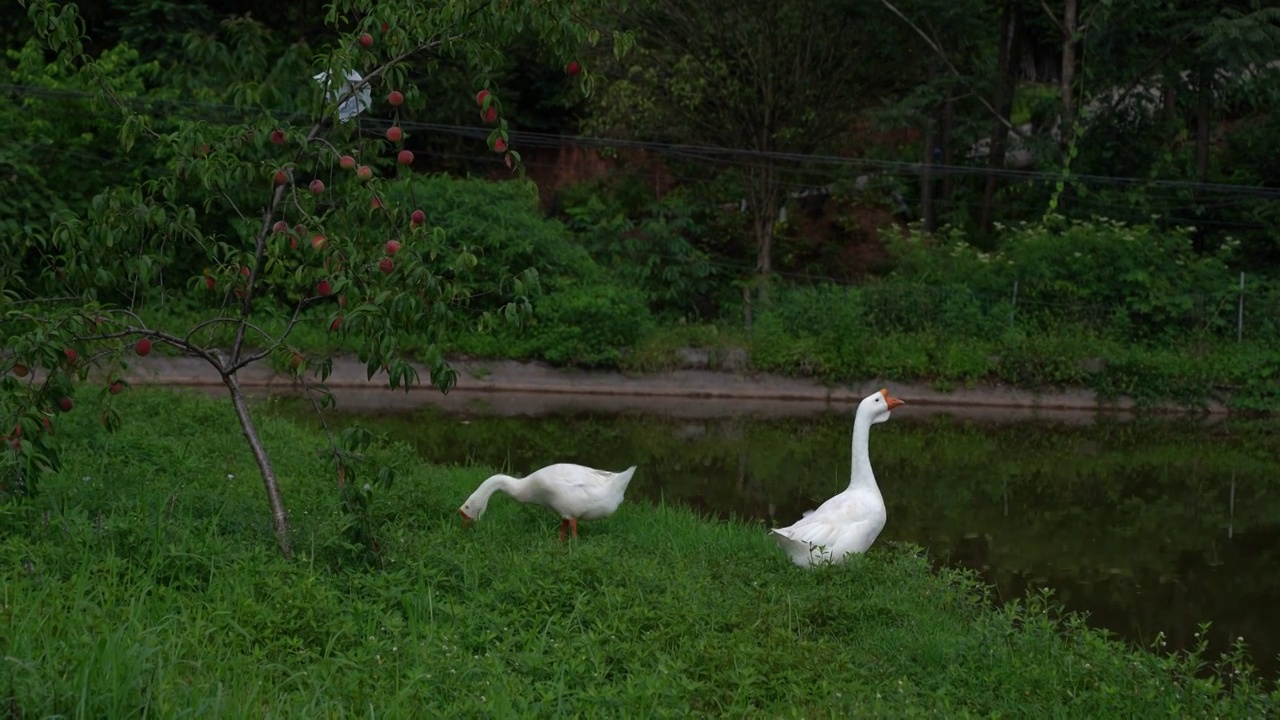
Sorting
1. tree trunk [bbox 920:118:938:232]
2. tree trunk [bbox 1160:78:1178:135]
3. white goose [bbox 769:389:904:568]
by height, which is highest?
tree trunk [bbox 1160:78:1178:135]

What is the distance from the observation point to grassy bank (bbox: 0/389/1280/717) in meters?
4.94

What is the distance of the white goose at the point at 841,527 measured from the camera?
25.8 feet

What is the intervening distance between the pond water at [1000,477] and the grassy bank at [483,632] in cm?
219

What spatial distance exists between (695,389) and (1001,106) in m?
9.38

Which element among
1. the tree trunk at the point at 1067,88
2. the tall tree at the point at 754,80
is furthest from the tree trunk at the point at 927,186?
the tree trunk at the point at 1067,88

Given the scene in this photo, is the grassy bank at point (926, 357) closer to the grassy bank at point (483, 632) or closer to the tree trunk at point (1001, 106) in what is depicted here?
the tree trunk at point (1001, 106)

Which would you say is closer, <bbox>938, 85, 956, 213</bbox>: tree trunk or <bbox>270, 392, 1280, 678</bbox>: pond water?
<bbox>270, 392, 1280, 678</bbox>: pond water

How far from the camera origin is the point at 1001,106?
25156mm

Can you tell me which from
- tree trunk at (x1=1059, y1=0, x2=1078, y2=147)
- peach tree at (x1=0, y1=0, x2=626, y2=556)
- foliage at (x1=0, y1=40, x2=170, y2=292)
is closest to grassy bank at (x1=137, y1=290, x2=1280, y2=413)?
foliage at (x1=0, y1=40, x2=170, y2=292)

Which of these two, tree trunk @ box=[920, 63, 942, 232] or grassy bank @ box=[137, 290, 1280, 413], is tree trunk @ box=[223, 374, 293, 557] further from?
tree trunk @ box=[920, 63, 942, 232]

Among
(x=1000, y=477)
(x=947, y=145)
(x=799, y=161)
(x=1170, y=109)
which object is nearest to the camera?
(x=1000, y=477)

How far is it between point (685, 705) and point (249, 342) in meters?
14.9

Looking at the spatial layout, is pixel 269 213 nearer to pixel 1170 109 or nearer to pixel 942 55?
pixel 942 55

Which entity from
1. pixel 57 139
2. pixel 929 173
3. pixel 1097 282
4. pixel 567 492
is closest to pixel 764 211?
pixel 929 173
